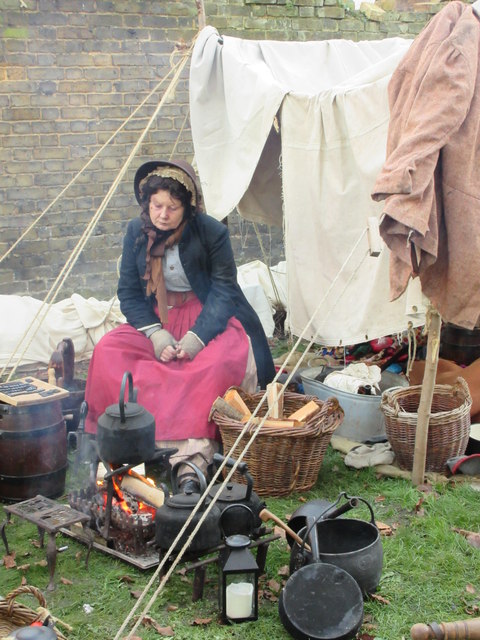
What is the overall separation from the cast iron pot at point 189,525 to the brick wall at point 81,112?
464 centimetres

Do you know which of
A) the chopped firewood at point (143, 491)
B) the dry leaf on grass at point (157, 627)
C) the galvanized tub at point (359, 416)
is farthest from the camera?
the galvanized tub at point (359, 416)

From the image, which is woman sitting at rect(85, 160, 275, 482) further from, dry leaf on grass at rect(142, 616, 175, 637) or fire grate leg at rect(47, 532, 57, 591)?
dry leaf on grass at rect(142, 616, 175, 637)

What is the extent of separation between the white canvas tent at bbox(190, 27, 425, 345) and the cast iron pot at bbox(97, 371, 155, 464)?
1.08 metres

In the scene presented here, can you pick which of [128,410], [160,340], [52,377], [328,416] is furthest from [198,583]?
[52,377]

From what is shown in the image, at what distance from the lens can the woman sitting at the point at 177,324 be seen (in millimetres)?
4039

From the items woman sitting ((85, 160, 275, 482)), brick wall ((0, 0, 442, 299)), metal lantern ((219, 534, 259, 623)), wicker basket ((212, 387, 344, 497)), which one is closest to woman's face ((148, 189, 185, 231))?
woman sitting ((85, 160, 275, 482))

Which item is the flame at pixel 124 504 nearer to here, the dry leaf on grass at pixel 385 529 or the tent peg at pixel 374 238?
the dry leaf on grass at pixel 385 529

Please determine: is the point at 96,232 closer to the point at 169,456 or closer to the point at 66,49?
the point at 66,49

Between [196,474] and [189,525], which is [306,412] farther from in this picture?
[189,525]

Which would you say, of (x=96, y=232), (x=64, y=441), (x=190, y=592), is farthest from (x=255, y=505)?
(x=96, y=232)

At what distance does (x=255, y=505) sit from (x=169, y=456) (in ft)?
A: 2.88

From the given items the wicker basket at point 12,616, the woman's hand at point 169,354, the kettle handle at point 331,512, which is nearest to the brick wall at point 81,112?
the woman's hand at point 169,354

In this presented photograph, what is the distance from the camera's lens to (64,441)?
3844 millimetres

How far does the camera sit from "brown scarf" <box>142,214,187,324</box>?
4.32 m
